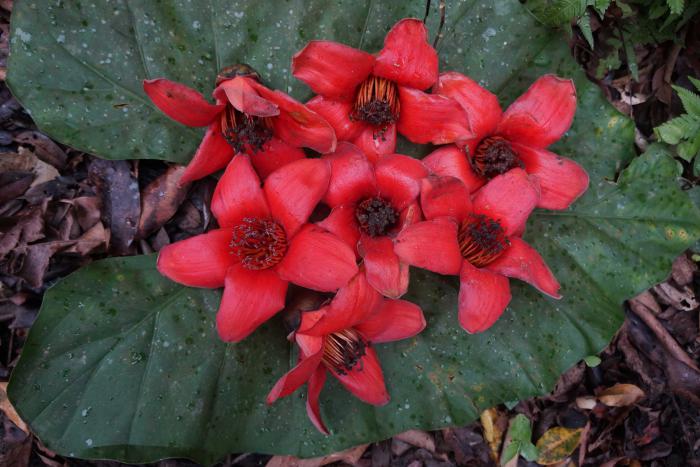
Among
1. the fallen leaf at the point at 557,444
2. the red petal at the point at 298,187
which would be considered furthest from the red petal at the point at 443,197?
the fallen leaf at the point at 557,444

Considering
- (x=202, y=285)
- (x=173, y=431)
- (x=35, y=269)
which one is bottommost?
(x=173, y=431)

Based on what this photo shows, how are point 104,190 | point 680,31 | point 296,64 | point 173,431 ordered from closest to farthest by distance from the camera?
point 296,64, point 173,431, point 104,190, point 680,31

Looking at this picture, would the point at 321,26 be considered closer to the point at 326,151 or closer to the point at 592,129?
the point at 326,151

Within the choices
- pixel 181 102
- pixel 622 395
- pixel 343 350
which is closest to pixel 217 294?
pixel 343 350

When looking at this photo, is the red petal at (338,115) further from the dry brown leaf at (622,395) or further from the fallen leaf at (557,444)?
the dry brown leaf at (622,395)

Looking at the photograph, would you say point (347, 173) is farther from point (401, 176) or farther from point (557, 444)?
point (557, 444)

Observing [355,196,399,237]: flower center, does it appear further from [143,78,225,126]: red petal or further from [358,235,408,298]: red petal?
[143,78,225,126]: red petal

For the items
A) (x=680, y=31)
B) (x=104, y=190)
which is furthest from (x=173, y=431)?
(x=680, y=31)
